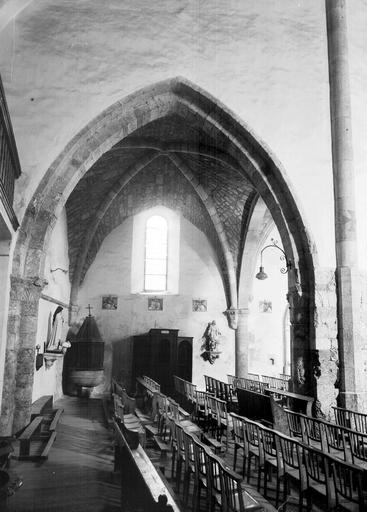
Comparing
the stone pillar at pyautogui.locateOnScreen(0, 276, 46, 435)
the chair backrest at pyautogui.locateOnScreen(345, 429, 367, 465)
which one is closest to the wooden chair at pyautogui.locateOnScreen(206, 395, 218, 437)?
the chair backrest at pyautogui.locateOnScreen(345, 429, 367, 465)

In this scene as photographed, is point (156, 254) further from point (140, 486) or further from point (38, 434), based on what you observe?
point (140, 486)

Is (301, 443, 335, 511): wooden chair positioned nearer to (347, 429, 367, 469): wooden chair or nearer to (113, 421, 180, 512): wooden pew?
(347, 429, 367, 469): wooden chair

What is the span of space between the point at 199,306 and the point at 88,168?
8.34m

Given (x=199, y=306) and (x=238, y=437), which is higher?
(x=199, y=306)

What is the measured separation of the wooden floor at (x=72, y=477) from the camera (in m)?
5.11

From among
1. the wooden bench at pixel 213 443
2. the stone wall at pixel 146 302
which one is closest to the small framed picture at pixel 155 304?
the stone wall at pixel 146 302

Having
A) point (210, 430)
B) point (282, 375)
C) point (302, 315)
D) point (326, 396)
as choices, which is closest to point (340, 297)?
point (302, 315)

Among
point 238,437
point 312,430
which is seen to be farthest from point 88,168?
point 312,430

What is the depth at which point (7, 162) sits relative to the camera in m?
7.27

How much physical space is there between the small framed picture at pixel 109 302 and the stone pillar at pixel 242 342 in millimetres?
4319

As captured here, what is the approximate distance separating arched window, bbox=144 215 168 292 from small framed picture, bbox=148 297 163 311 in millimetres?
447

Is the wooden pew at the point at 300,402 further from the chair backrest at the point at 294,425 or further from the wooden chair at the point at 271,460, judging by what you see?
the wooden chair at the point at 271,460

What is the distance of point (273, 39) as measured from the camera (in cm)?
1029

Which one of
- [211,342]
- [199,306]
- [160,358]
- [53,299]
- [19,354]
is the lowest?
[160,358]
